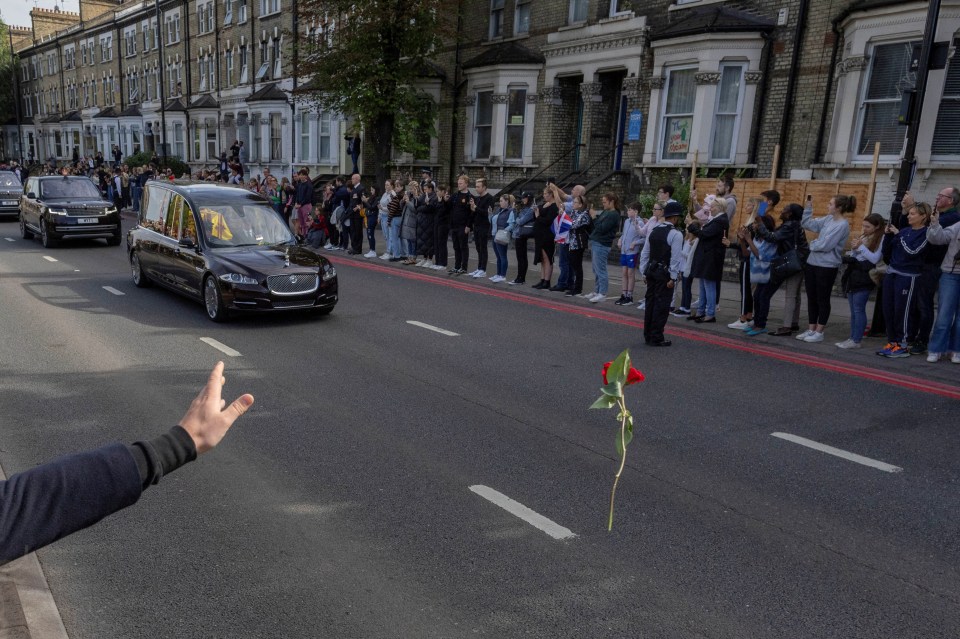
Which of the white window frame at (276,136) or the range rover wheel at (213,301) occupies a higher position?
the white window frame at (276,136)

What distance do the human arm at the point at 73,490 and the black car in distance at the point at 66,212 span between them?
18.5 metres

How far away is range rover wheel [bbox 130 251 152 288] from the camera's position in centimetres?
1255

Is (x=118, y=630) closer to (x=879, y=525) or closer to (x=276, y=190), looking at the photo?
(x=879, y=525)

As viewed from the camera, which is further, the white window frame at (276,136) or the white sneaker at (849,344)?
the white window frame at (276,136)

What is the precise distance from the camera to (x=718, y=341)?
1000cm

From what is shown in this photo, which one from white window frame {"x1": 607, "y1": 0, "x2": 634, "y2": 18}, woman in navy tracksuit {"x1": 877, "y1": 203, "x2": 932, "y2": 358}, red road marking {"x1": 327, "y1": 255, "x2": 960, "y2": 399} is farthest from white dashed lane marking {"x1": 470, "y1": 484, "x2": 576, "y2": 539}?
white window frame {"x1": 607, "y1": 0, "x2": 634, "y2": 18}

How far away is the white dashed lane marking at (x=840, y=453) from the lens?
5.51 m

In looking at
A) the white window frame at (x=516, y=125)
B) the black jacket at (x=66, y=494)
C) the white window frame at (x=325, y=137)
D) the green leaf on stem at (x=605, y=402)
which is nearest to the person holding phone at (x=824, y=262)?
the green leaf on stem at (x=605, y=402)

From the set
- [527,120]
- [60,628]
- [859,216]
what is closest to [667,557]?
[60,628]

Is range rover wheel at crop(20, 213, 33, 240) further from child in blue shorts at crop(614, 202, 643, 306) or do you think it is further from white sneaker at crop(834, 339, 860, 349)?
white sneaker at crop(834, 339, 860, 349)

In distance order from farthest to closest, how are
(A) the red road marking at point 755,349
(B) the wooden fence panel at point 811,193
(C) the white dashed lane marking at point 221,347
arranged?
(B) the wooden fence panel at point 811,193 → (C) the white dashed lane marking at point 221,347 → (A) the red road marking at point 755,349

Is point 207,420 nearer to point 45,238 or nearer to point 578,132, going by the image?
point 45,238

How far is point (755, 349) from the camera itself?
955 centimetres

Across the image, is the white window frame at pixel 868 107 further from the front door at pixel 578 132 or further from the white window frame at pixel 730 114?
the front door at pixel 578 132
